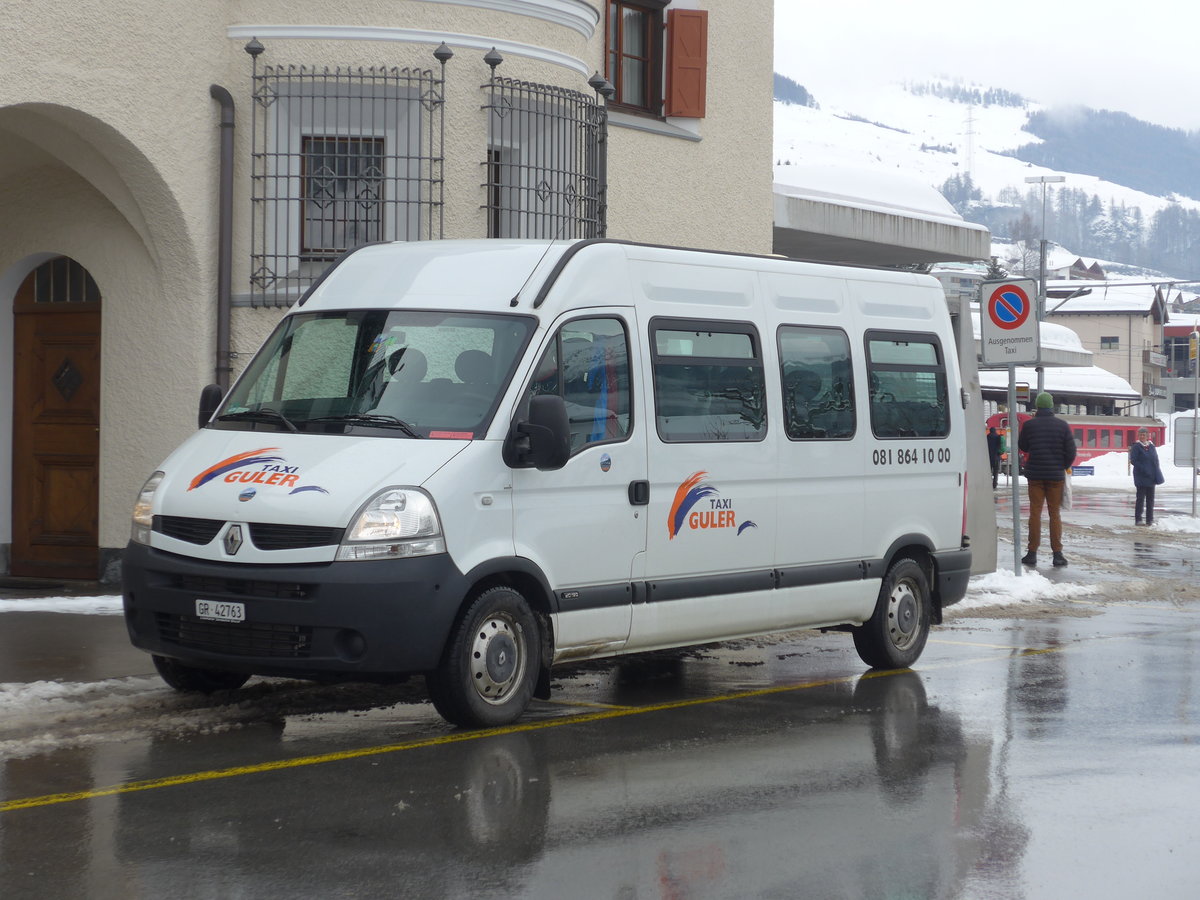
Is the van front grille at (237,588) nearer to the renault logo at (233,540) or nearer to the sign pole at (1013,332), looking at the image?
the renault logo at (233,540)

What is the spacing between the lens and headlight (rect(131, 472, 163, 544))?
8266mm

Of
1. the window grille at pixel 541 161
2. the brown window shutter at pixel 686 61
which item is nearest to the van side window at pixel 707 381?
the window grille at pixel 541 161

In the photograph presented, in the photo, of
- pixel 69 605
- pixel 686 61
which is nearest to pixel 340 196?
pixel 69 605

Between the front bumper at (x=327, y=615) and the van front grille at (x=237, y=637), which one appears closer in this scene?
the front bumper at (x=327, y=615)

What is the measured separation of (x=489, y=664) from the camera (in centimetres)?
809

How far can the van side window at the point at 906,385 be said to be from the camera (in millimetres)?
10680

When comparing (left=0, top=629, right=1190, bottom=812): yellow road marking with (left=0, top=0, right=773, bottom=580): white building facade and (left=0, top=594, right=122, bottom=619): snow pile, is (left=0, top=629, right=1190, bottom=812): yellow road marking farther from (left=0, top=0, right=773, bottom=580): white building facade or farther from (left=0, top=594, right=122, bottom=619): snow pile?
(left=0, top=0, right=773, bottom=580): white building facade

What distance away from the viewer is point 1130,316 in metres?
116

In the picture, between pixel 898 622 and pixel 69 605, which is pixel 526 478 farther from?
pixel 69 605

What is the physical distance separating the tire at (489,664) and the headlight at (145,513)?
1.57m

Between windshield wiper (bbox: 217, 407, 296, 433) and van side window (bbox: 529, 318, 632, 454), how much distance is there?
48.2 inches

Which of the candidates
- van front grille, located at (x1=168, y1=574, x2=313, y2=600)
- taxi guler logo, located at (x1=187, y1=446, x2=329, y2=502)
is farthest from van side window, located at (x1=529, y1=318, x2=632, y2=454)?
van front grille, located at (x1=168, y1=574, x2=313, y2=600)

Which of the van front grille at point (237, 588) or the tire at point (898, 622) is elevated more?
the van front grille at point (237, 588)

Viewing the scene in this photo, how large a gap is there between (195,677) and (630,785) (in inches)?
114
